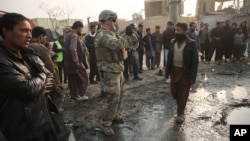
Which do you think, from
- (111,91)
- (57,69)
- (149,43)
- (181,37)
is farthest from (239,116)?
(149,43)

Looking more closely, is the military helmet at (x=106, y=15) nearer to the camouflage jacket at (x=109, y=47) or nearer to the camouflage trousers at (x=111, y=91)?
the camouflage jacket at (x=109, y=47)

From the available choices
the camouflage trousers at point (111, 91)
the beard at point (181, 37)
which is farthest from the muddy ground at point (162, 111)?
the beard at point (181, 37)

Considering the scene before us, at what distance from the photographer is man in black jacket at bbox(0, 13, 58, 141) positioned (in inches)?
64.8

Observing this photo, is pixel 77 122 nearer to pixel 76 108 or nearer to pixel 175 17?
pixel 76 108

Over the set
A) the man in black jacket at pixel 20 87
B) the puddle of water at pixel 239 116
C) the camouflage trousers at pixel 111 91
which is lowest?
the puddle of water at pixel 239 116

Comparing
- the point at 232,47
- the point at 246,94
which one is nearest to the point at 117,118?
the point at 246,94

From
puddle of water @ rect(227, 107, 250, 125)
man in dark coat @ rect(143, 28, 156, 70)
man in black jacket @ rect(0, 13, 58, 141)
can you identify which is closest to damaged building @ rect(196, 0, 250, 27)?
man in dark coat @ rect(143, 28, 156, 70)

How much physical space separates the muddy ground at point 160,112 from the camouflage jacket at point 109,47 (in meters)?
1.12

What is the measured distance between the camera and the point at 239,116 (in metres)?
4.32

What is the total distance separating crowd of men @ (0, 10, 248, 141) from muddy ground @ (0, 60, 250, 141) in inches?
9.3

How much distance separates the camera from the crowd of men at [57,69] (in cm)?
167

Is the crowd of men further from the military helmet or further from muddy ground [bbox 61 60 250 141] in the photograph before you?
muddy ground [bbox 61 60 250 141]

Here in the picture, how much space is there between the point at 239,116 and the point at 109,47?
2812 millimetres

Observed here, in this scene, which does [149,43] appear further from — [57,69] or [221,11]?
[221,11]
